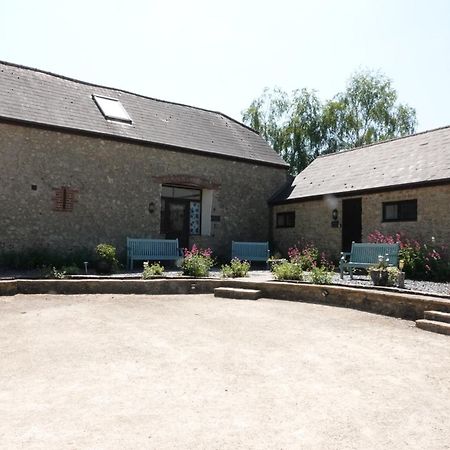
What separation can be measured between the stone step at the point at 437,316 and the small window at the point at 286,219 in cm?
897

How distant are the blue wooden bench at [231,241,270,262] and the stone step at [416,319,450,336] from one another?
25.6ft

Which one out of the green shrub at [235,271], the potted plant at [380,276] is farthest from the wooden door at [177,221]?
the potted plant at [380,276]

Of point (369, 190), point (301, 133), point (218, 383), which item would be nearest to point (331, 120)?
point (301, 133)

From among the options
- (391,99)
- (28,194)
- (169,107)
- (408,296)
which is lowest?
(408,296)

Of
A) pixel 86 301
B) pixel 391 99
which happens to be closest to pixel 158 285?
pixel 86 301

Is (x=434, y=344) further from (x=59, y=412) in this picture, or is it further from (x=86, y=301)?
(x=86, y=301)

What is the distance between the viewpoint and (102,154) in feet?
40.5

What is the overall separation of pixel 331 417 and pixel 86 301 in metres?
5.61

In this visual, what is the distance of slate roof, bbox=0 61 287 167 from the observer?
1185 cm

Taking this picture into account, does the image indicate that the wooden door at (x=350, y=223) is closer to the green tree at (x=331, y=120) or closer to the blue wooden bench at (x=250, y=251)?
the blue wooden bench at (x=250, y=251)

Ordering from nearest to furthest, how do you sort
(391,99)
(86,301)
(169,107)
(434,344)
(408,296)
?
1. (434,344)
2. (408,296)
3. (86,301)
4. (169,107)
5. (391,99)

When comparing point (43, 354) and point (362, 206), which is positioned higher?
point (362, 206)

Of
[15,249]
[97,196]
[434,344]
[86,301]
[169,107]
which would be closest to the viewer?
[434,344]

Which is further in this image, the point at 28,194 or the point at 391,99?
the point at 391,99
